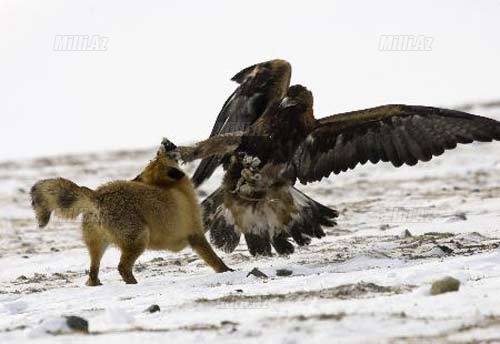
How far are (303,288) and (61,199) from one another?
106 inches

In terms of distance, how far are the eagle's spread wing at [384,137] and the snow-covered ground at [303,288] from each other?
86 cm

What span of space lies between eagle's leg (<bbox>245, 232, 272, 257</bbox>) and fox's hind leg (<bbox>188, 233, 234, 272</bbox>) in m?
1.02

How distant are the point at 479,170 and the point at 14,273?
12461mm

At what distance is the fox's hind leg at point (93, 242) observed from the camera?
29.7 feet

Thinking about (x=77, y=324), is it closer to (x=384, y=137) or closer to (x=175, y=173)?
(x=175, y=173)

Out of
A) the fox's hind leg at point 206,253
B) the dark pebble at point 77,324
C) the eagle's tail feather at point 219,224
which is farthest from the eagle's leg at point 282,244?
the dark pebble at point 77,324

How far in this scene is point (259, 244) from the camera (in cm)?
1074

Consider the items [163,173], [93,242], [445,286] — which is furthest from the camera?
[163,173]

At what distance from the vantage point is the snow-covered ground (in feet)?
18.5

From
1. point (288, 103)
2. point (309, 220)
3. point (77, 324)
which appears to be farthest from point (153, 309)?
point (288, 103)

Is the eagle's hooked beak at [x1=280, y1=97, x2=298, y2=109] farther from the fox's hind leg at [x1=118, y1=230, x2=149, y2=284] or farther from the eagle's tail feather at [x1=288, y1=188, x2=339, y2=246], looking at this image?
the fox's hind leg at [x1=118, y1=230, x2=149, y2=284]

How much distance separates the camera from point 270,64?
39.3ft

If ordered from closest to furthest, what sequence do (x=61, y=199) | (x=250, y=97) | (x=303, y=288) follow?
(x=303, y=288), (x=61, y=199), (x=250, y=97)

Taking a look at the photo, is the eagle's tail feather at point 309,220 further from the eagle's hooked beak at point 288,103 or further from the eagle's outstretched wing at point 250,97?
the eagle's outstretched wing at point 250,97
